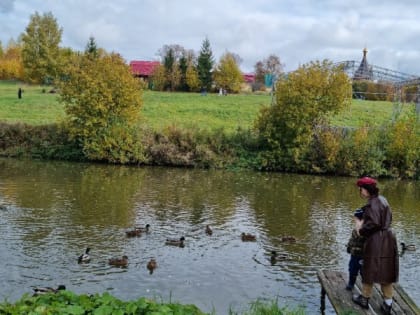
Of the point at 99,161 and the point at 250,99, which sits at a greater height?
the point at 250,99

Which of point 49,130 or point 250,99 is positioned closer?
point 49,130

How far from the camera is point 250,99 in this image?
5762cm

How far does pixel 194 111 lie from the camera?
48.5 metres

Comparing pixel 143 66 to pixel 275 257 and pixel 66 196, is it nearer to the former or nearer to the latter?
pixel 66 196

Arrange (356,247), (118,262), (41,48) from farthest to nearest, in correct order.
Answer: (41,48) → (118,262) → (356,247)

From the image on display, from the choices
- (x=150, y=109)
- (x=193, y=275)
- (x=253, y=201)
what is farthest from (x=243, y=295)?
(x=150, y=109)

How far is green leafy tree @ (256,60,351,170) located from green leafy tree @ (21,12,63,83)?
38.5 metres

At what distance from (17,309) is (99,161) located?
1126 inches

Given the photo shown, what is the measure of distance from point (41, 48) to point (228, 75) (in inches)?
949

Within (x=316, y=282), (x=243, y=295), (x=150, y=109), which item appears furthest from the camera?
(x=150, y=109)

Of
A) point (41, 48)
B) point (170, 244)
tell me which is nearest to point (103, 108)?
point (170, 244)

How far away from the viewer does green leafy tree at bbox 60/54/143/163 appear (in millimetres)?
34375

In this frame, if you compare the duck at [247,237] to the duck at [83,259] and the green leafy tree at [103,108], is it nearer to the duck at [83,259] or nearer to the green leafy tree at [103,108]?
the duck at [83,259]

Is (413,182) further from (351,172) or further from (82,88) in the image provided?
(82,88)
